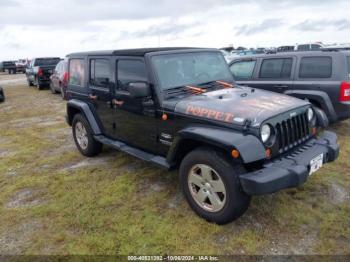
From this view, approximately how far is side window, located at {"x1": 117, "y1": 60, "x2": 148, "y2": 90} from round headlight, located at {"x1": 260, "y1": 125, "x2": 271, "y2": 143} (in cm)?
172

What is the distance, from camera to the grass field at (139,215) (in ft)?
10.4

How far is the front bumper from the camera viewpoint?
9.56ft

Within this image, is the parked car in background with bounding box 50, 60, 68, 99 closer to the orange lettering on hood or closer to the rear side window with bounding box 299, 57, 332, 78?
the rear side window with bounding box 299, 57, 332, 78

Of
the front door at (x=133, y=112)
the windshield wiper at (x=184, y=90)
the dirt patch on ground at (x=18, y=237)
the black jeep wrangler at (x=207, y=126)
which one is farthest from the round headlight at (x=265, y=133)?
the dirt patch on ground at (x=18, y=237)

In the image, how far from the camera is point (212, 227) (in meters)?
3.42

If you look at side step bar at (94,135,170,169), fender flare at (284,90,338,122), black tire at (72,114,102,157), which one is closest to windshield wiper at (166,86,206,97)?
side step bar at (94,135,170,169)

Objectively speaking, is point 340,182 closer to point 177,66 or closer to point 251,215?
point 251,215

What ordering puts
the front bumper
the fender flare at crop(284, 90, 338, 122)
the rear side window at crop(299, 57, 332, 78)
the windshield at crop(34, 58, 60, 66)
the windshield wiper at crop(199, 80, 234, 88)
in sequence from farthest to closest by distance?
1. the windshield at crop(34, 58, 60, 66)
2. the rear side window at crop(299, 57, 332, 78)
3. the fender flare at crop(284, 90, 338, 122)
4. the windshield wiper at crop(199, 80, 234, 88)
5. the front bumper

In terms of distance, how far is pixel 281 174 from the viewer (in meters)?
2.99

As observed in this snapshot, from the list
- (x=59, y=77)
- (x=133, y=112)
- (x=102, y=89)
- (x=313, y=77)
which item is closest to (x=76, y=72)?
(x=102, y=89)

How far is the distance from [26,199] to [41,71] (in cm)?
1439

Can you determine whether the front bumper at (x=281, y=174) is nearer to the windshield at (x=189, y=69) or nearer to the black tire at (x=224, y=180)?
the black tire at (x=224, y=180)

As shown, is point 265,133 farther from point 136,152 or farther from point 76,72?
point 76,72

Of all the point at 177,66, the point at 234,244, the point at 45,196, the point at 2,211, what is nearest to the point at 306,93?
the point at 177,66
